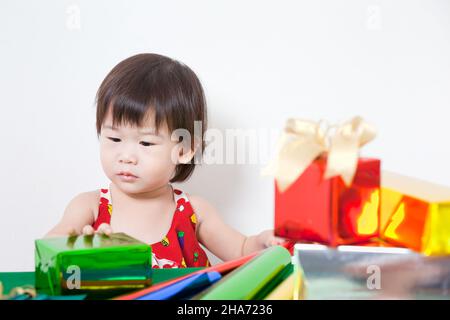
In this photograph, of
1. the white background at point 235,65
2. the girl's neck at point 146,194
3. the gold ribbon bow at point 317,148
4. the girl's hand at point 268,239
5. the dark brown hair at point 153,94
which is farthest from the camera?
the white background at point 235,65

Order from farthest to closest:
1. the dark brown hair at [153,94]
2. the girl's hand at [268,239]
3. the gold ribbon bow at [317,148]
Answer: the dark brown hair at [153,94]
the girl's hand at [268,239]
the gold ribbon bow at [317,148]

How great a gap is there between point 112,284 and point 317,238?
24cm

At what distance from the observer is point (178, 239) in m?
1.23

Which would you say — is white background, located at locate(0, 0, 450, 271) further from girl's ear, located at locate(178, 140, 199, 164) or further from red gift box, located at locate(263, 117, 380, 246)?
red gift box, located at locate(263, 117, 380, 246)

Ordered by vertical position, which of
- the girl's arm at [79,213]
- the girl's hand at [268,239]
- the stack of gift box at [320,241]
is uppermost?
the stack of gift box at [320,241]

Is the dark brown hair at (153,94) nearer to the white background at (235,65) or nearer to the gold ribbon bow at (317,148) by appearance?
the white background at (235,65)

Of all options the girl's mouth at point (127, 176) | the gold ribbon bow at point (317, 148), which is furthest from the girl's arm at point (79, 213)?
the gold ribbon bow at point (317, 148)

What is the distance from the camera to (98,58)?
1469mm

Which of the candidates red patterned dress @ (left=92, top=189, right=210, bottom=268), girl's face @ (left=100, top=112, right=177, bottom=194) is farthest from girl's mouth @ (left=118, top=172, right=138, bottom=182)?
red patterned dress @ (left=92, top=189, right=210, bottom=268)

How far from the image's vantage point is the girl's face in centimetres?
111

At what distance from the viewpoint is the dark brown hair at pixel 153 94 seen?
1124 millimetres

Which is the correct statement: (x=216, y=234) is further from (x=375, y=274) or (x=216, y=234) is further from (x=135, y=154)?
(x=375, y=274)

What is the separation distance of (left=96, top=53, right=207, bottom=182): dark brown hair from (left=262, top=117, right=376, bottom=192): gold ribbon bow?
46cm

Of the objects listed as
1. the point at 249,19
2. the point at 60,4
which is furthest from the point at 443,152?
the point at 60,4
